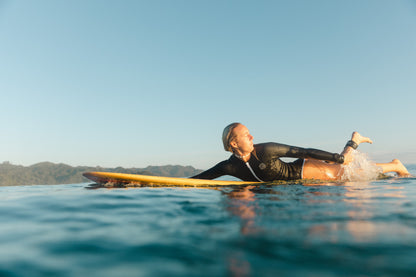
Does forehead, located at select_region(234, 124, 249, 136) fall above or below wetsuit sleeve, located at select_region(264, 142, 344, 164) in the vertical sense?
above

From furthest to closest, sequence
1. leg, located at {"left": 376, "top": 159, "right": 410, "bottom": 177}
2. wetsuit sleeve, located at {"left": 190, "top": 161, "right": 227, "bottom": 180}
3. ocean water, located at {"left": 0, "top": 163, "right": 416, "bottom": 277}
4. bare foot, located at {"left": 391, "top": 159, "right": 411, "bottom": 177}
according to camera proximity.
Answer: bare foot, located at {"left": 391, "top": 159, "right": 411, "bottom": 177}, leg, located at {"left": 376, "top": 159, "right": 410, "bottom": 177}, wetsuit sleeve, located at {"left": 190, "top": 161, "right": 227, "bottom": 180}, ocean water, located at {"left": 0, "top": 163, "right": 416, "bottom": 277}

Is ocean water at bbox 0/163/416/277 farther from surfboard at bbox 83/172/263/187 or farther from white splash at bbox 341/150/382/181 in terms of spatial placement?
white splash at bbox 341/150/382/181

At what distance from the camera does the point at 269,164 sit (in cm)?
539

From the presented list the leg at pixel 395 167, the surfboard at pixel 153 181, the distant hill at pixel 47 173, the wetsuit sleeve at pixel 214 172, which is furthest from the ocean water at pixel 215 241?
the distant hill at pixel 47 173

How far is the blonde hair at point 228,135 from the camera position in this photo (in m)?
5.16

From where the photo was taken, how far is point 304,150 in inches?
204

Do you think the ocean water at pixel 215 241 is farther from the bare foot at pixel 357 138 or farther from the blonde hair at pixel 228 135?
the bare foot at pixel 357 138

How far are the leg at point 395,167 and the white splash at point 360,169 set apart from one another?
0.51 ft

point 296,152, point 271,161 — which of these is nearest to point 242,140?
point 271,161

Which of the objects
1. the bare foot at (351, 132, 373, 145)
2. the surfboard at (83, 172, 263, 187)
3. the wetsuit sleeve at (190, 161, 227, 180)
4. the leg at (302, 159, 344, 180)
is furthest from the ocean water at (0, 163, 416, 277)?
the bare foot at (351, 132, 373, 145)

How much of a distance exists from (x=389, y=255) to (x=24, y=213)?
11.6 ft

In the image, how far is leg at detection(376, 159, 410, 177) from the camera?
255 inches

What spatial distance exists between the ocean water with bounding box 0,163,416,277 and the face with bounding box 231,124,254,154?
2.29 m

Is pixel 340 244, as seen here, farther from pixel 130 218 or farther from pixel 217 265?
pixel 130 218
